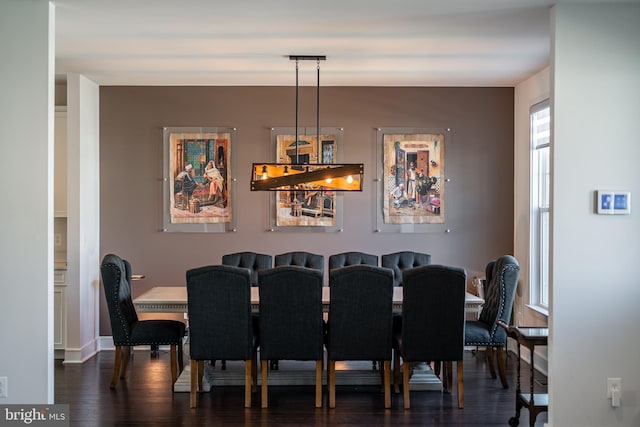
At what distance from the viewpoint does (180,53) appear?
5.37 metres

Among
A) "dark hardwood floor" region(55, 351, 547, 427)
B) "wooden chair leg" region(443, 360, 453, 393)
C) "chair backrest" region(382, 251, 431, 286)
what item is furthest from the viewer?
"chair backrest" region(382, 251, 431, 286)

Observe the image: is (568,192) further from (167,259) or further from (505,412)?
(167,259)

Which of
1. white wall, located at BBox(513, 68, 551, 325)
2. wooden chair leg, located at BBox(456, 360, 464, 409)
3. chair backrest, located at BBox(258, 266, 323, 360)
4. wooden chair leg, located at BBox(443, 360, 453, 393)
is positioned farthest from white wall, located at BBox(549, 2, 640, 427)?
white wall, located at BBox(513, 68, 551, 325)

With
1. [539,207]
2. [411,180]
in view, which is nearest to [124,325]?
[411,180]

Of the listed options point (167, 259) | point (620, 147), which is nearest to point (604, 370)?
point (620, 147)

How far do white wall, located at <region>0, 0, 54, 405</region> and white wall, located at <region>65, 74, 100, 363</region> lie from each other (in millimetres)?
2323

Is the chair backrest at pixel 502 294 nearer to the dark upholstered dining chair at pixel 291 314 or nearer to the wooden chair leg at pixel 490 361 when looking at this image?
the wooden chair leg at pixel 490 361

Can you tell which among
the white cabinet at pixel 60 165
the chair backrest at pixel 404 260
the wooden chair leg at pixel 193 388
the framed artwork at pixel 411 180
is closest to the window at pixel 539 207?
the framed artwork at pixel 411 180

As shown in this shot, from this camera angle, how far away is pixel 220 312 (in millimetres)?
4613

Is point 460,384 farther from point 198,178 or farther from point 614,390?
point 198,178

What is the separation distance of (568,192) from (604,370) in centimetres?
104

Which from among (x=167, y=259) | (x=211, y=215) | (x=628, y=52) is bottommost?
(x=167, y=259)

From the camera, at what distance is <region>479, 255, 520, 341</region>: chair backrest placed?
5090mm

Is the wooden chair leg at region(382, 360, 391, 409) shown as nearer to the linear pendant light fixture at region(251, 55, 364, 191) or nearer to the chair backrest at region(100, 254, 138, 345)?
the linear pendant light fixture at region(251, 55, 364, 191)
